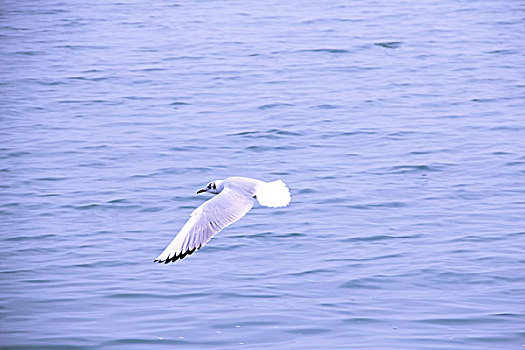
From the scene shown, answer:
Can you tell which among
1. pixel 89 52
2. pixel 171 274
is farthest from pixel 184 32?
pixel 171 274

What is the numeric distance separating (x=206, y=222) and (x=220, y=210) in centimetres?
22

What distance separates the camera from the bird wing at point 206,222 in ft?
21.0

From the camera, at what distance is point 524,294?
696 cm

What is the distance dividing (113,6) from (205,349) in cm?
1619

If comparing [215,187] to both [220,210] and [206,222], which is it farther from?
[206,222]

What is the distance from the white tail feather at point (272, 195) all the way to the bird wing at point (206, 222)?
0.08 m

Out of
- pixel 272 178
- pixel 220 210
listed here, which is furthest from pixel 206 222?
pixel 272 178

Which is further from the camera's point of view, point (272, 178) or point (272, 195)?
point (272, 178)

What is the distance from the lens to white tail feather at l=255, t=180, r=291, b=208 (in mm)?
7043

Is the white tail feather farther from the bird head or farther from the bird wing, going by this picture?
the bird head

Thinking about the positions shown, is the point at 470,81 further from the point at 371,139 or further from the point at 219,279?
the point at 219,279

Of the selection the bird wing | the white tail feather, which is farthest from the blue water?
the white tail feather

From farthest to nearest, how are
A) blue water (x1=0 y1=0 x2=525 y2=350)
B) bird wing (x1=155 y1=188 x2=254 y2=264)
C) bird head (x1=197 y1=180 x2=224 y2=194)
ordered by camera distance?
bird head (x1=197 y1=180 x2=224 y2=194), blue water (x1=0 y1=0 x2=525 y2=350), bird wing (x1=155 y1=188 x2=254 y2=264)

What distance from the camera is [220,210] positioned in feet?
22.5
